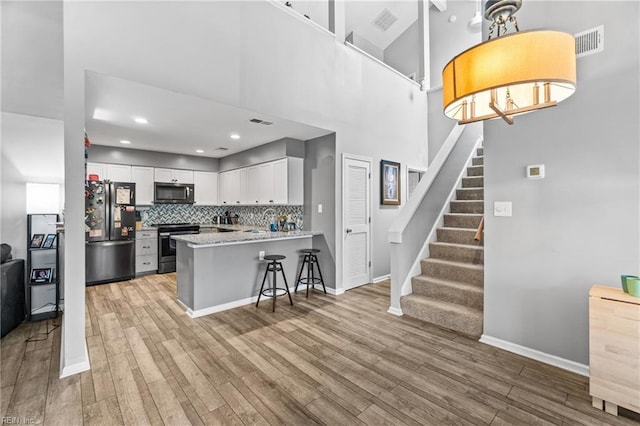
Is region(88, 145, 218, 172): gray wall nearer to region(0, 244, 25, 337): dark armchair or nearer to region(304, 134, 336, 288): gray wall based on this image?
region(0, 244, 25, 337): dark armchair

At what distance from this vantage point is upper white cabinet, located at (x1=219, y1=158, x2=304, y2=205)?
4.66 m

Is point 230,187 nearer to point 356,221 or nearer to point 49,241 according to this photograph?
point 356,221

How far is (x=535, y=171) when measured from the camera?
2443 mm

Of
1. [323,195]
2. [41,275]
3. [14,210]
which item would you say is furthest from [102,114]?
[323,195]

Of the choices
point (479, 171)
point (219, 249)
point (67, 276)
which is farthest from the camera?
point (479, 171)

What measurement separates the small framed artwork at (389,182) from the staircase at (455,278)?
1.11 m

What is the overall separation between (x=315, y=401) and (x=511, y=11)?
2.78 m

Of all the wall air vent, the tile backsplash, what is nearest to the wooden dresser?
the wall air vent

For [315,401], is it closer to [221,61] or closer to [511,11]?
[511,11]

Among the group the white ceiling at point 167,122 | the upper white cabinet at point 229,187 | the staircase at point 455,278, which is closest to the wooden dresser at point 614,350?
the staircase at point 455,278

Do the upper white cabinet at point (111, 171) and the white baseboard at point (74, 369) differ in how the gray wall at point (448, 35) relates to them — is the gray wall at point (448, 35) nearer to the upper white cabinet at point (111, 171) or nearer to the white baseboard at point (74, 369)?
the upper white cabinet at point (111, 171)

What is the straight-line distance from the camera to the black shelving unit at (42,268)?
10.9 feet

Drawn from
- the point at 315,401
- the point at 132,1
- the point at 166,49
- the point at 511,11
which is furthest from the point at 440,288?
the point at 132,1

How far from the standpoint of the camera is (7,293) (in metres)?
3.00
